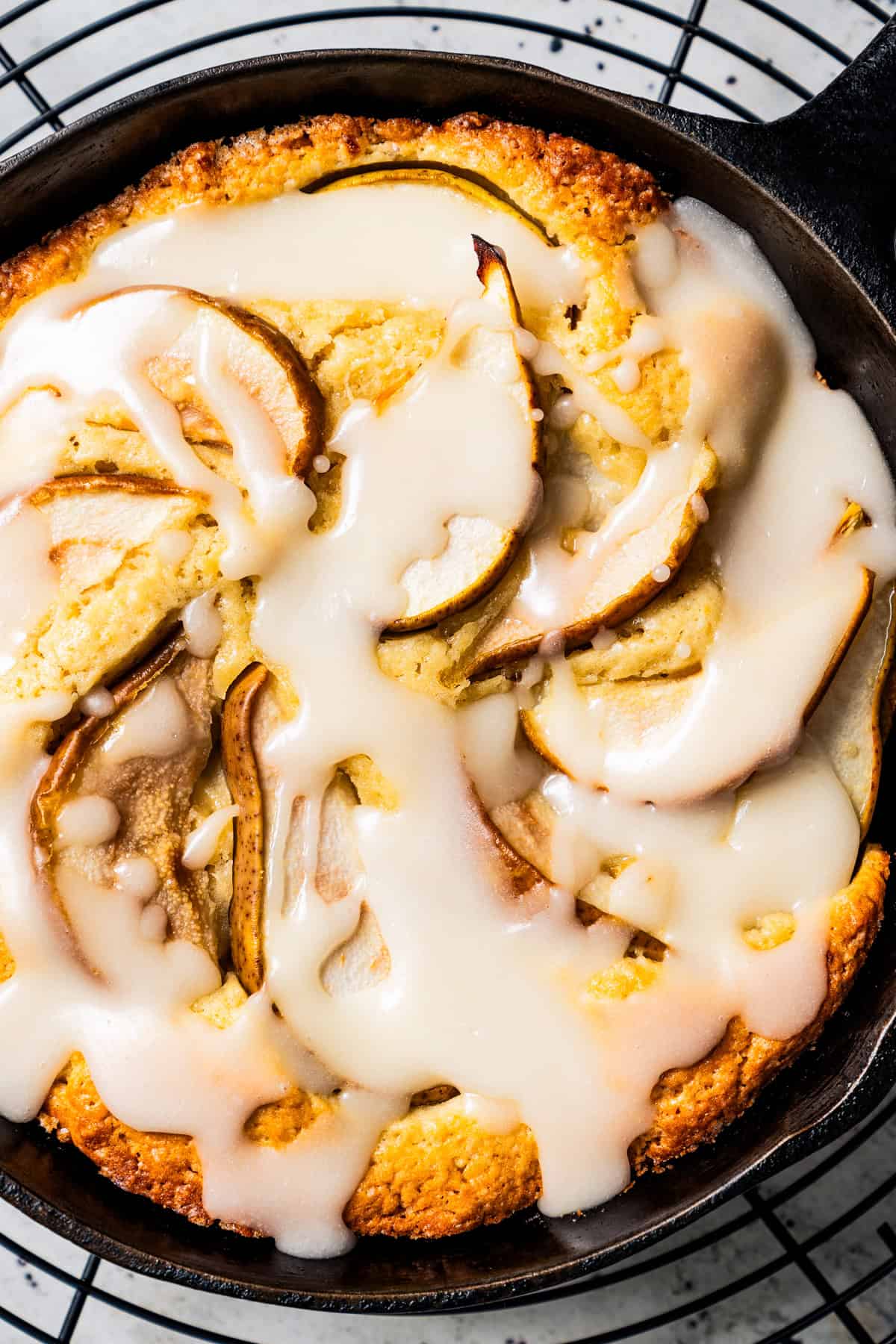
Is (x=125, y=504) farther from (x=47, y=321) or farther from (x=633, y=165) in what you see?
(x=633, y=165)

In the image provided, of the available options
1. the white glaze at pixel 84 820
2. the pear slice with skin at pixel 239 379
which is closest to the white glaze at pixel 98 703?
the white glaze at pixel 84 820

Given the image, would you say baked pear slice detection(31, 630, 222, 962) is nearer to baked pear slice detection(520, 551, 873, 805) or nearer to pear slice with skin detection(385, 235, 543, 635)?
pear slice with skin detection(385, 235, 543, 635)

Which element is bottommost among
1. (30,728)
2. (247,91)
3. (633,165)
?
(30,728)

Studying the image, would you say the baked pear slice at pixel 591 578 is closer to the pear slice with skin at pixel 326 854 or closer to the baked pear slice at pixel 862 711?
the pear slice with skin at pixel 326 854

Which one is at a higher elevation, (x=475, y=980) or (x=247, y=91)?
(x=247, y=91)

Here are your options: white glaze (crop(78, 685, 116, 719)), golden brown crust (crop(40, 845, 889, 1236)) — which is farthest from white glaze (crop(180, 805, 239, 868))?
golden brown crust (crop(40, 845, 889, 1236))

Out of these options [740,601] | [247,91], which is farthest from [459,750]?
[247,91]
